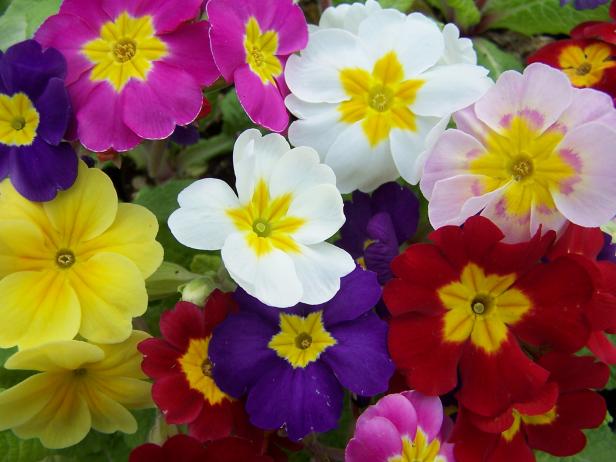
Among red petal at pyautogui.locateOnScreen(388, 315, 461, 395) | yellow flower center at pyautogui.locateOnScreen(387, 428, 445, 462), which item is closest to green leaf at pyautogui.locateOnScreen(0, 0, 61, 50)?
red petal at pyautogui.locateOnScreen(388, 315, 461, 395)

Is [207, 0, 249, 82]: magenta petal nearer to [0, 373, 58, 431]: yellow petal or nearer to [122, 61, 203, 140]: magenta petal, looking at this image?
[122, 61, 203, 140]: magenta petal

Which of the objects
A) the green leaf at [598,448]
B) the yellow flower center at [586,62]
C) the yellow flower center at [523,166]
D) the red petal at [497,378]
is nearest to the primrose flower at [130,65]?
the yellow flower center at [523,166]

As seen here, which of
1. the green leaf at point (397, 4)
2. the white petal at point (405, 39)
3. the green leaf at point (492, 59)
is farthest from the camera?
the green leaf at point (492, 59)

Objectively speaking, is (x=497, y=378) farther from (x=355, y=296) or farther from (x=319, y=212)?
(x=319, y=212)

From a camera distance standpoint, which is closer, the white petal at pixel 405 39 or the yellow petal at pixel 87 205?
the yellow petal at pixel 87 205

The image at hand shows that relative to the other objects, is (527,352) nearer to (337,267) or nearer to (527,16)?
(337,267)

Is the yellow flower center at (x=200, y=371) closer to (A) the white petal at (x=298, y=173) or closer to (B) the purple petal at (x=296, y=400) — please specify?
(B) the purple petal at (x=296, y=400)

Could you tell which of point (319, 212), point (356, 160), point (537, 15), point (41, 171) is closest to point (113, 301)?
point (41, 171)

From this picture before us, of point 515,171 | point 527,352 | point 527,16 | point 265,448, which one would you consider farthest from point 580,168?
point 527,16
